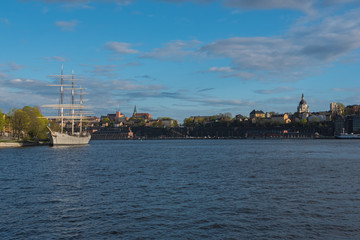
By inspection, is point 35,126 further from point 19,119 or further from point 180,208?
point 180,208

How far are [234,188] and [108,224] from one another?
41.9 feet

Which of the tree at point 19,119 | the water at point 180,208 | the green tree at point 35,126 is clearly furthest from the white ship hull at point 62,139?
the water at point 180,208

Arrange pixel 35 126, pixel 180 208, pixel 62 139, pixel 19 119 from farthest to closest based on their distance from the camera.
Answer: pixel 35 126 < pixel 62 139 < pixel 19 119 < pixel 180 208

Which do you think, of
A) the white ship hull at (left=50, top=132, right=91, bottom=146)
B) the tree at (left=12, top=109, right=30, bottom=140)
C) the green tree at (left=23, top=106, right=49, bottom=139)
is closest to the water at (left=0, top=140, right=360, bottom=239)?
the tree at (left=12, top=109, right=30, bottom=140)

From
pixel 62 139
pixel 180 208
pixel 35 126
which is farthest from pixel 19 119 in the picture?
pixel 180 208

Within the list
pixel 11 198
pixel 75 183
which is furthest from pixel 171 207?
pixel 75 183

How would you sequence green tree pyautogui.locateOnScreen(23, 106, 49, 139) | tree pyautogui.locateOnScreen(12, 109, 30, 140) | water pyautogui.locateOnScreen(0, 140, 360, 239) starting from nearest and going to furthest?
water pyautogui.locateOnScreen(0, 140, 360, 239) → tree pyautogui.locateOnScreen(12, 109, 30, 140) → green tree pyautogui.locateOnScreen(23, 106, 49, 139)

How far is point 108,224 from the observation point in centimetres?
1744

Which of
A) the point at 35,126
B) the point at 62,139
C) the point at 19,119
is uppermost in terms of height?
the point at 19,119

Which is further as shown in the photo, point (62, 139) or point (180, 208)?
point (62, 139)

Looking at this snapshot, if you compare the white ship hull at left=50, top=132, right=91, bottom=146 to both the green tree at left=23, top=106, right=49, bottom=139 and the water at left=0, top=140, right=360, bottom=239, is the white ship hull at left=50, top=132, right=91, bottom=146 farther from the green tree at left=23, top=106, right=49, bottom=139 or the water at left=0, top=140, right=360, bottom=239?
the water at left=0, top=140, right=360, bottom=239

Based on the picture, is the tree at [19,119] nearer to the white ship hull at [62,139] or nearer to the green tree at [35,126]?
the green tree at [35,126]

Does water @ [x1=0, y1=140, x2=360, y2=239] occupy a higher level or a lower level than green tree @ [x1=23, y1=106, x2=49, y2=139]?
lower

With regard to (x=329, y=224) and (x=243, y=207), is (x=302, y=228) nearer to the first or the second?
(x=329, y=224)
